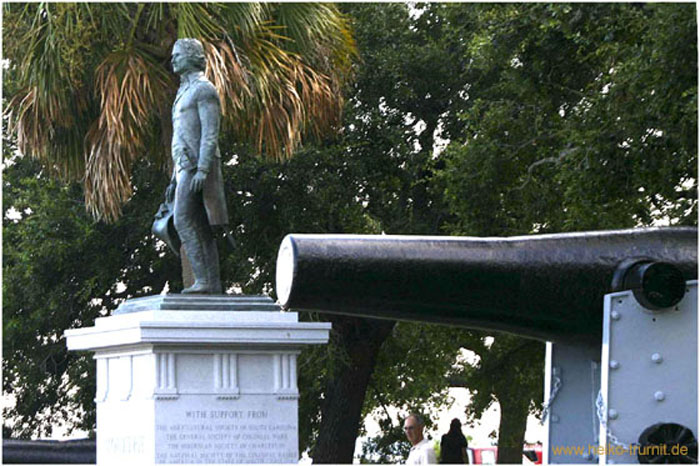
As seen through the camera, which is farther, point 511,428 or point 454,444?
point 511,428

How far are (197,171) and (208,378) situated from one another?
1.41 m

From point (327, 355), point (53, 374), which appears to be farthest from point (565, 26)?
point (53, 374)

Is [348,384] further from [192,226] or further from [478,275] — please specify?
[478,275]

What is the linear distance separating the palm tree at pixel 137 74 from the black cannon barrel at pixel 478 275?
8.50 m

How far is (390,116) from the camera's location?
66.7 ft

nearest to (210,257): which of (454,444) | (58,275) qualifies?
(454,444)

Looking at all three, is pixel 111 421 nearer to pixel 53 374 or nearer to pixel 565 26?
pixel 565 26

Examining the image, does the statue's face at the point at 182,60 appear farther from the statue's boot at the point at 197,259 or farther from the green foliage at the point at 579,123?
the green foliage at the point at 579,123

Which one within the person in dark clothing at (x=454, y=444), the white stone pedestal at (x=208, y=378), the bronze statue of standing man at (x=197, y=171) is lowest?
the person in dark clothing at (x=454, y=444)

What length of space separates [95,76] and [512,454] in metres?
13.1

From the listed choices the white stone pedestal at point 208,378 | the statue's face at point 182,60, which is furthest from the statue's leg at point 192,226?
the statue's face at point 182,60

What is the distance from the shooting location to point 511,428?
24234 mm

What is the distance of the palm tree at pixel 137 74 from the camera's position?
47.2 ft

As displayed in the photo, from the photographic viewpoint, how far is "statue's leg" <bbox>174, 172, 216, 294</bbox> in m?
10.3
